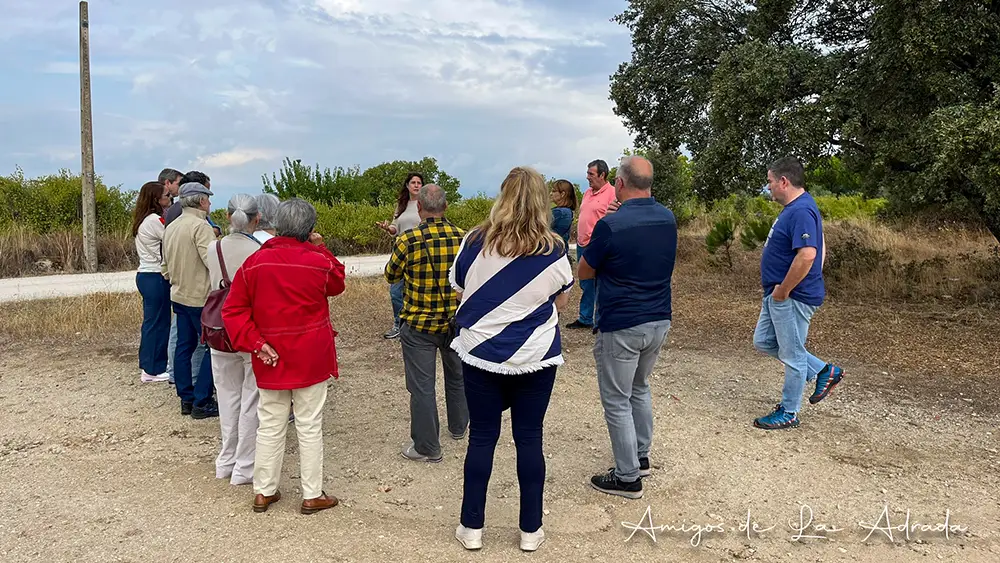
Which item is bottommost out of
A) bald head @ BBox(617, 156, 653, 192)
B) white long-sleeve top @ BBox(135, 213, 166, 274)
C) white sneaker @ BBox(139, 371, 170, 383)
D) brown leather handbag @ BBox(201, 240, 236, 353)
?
white sneaker @ BBox(139, 371, 170, 383)

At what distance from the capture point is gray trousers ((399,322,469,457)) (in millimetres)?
4609

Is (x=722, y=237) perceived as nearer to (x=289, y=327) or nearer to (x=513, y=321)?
(x=513, y=321)

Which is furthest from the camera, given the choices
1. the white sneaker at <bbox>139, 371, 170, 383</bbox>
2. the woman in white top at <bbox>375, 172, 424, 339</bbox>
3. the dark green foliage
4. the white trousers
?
the dark green foliage

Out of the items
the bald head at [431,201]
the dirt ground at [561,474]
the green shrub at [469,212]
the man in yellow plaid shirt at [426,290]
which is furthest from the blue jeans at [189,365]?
the green shrub at [469,212]

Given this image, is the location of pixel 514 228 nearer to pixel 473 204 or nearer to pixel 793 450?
pixel 793 450

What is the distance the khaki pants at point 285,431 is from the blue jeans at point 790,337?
319 centimetres

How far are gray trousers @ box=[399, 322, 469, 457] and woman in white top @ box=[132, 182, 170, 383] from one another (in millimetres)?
2501

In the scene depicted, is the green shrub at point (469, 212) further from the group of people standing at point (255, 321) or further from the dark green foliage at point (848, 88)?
the group of people standing at point (255, 321)

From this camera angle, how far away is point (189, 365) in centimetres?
572

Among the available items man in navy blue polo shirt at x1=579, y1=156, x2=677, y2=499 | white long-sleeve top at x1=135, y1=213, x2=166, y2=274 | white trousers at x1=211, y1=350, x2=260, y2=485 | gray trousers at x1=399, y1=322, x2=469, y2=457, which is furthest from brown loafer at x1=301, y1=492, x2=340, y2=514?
white long-sleeve top at x1=135, y1=213, x2=166, y2=274

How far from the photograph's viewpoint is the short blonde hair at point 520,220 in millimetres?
3438

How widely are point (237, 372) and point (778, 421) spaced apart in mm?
3800

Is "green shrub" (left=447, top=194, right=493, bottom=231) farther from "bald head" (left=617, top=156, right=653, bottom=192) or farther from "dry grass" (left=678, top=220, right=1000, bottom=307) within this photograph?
"bald head" (left=617, top=156, right=653, bottom=192)

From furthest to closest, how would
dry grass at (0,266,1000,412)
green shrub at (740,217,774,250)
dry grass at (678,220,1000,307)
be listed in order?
1. green shrub at (740,217,774,250)
2. dry grass at (678,220,1000,307)
3. dry grass at (0,266,1000,412)
